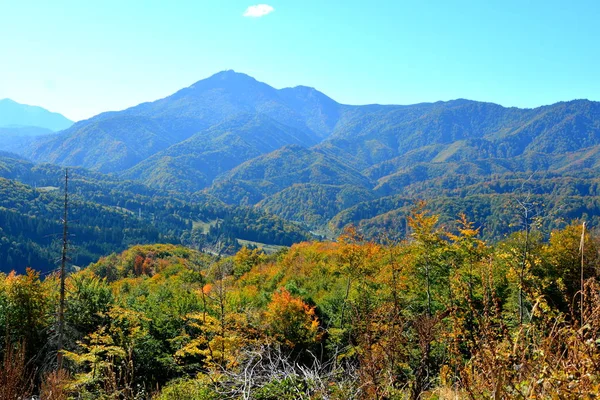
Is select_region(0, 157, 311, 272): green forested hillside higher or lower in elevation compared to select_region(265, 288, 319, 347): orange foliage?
lower

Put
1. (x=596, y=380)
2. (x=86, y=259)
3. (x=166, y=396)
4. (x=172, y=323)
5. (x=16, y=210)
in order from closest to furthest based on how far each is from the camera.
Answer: (x=596, y=380)
(x=166, y=396)
(x=172, y=323)
(x=86, y=259)
(x=16, y=210)

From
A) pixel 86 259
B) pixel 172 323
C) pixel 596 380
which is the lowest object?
pixel 86 259

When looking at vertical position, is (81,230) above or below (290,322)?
below

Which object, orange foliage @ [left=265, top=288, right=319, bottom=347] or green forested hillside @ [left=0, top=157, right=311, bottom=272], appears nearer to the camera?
orange foliage @ [left=265, top=288, right=319, bottom=347]

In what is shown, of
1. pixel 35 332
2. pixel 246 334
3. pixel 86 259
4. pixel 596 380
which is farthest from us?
pixel 86 259

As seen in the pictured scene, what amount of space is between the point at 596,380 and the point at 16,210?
178 meters

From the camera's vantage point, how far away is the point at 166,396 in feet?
34.9

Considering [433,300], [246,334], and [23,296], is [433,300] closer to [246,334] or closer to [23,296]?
[246,334]

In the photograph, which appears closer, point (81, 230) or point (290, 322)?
point (290, 322)

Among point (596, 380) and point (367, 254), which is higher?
point (596, 380)

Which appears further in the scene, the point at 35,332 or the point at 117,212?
the point at 117,212

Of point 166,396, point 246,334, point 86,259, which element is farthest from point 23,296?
point 86,259

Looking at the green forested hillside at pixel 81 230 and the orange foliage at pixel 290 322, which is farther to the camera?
the green forested hillside at pixel 81 230

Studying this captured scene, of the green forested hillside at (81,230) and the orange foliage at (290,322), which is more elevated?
the orange foliage at (290,322)
